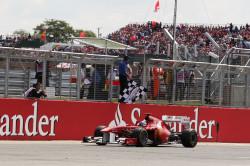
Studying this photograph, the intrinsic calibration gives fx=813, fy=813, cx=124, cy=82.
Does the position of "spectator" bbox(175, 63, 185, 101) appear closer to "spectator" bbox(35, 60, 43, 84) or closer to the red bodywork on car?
the red bodywork on car

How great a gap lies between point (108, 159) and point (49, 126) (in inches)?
262

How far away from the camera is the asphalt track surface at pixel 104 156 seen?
14.2 metres

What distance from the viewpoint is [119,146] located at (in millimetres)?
20094

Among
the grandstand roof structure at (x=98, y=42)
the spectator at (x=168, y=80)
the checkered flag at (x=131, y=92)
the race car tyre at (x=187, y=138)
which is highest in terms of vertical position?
the grandstand roof structure at (x=98, y=42)

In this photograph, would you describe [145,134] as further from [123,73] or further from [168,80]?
[168,80]

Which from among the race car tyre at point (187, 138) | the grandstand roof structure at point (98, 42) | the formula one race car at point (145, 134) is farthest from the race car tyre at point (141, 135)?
the grandstand roof structure at point (98, 42)

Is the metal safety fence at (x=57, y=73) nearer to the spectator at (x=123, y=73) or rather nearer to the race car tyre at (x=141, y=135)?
the spectator at (x=123, y=73)

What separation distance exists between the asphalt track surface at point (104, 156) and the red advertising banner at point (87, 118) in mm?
Result: 964

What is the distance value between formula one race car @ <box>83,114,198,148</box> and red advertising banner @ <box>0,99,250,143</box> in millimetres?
1494

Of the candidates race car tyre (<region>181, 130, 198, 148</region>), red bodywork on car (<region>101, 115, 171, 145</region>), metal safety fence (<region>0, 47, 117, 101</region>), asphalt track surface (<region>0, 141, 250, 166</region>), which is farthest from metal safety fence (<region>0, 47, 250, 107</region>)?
race car tyre (<region>181, 130, 198, 148</region>)

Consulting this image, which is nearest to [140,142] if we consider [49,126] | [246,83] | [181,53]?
[49,126]

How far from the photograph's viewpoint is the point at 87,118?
22609 millimetres

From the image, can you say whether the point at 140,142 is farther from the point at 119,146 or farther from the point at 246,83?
the point at 246,83

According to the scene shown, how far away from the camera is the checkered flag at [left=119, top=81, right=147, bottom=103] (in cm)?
2331
